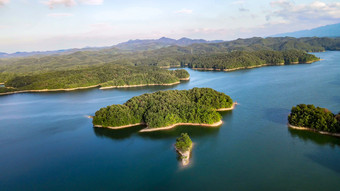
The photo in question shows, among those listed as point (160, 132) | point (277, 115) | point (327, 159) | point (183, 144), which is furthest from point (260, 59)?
point (183, 144)

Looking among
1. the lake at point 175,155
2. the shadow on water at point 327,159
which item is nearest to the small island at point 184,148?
the lake at point 175,155

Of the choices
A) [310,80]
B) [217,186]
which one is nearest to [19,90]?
[217,186]

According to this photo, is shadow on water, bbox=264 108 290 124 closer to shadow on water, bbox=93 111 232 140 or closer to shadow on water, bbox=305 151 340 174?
shadow on water, bbox=305 151 340 174

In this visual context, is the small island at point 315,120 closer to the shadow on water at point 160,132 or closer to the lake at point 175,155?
the lake at point 175,155

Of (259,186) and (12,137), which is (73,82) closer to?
(12,137)

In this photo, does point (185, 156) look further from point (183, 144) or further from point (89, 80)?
point (89, 80)

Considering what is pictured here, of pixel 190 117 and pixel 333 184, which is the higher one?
pixel 190 117
